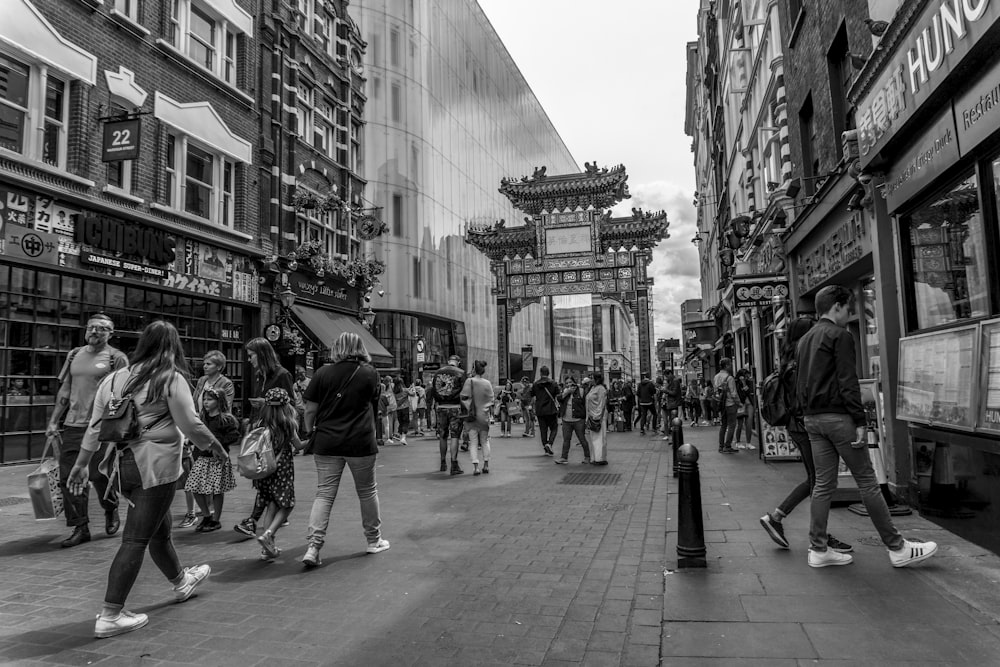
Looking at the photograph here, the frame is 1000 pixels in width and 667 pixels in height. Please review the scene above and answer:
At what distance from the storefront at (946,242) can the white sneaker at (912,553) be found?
580 mm

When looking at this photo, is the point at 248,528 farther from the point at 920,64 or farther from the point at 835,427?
the point at 920,64

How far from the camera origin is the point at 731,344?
28.2 meters

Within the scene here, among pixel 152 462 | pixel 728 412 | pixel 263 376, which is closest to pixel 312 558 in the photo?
pixel 152 462

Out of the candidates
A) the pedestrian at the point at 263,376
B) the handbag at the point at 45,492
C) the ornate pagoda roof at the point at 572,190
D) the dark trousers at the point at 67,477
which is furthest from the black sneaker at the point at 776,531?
the ornate pagoda roof at the point at 572,190

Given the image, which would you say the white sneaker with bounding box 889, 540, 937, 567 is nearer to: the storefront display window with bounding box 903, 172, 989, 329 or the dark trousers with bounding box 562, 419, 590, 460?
the storefront display window with bounding box 903, 172, 989, 329

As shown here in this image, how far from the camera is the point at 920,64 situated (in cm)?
583

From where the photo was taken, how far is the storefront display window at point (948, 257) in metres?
5.59

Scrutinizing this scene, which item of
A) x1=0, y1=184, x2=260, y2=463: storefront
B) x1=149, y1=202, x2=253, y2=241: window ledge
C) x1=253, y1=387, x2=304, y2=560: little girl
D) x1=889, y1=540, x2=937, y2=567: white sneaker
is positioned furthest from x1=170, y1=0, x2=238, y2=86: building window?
x1=889, y1=540, x2=937, y2=567: white sneaker

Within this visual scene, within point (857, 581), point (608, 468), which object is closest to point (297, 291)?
point (608, 468)

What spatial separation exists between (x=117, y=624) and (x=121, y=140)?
38.5 ft

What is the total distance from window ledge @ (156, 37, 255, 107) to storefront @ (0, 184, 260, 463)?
4151 millimetres

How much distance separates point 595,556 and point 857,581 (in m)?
1.89

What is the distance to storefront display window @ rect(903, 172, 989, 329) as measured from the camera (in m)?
5.59

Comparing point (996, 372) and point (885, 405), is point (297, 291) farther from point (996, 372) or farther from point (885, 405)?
point (996, 372)
